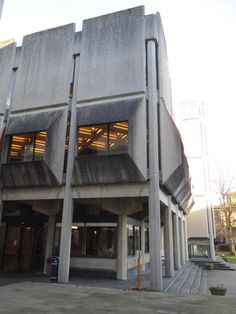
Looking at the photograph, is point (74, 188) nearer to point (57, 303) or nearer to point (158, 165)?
point (158, 165)

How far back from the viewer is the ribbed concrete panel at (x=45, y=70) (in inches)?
592

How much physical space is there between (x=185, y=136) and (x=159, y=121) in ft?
72.0

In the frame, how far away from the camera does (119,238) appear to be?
15.1 metres

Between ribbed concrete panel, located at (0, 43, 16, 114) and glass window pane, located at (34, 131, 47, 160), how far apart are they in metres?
3.73

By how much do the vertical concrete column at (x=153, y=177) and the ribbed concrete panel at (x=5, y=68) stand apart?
348 inches

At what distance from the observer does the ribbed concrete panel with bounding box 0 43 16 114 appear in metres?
16.3

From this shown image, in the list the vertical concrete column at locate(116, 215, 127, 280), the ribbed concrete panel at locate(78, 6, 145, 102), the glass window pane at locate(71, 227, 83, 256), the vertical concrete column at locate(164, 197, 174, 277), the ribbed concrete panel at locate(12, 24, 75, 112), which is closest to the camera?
the ribbed concrete panel at locate(78, 6, 145, 102)

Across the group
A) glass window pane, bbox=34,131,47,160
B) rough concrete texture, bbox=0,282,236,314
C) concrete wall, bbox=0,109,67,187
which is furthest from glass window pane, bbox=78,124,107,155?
rough concrete texture, bbox=0,282,236,314

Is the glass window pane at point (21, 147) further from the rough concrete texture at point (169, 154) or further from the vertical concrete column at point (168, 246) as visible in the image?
the vertical concrete column at point (168, 246)

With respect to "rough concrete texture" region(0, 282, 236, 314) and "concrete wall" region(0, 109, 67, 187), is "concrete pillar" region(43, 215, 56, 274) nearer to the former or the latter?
"concrete wall" region(0, 109, 67, 187)

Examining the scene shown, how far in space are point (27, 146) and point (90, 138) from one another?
3.68 m

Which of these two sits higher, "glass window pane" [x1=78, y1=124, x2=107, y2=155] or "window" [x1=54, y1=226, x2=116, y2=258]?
"glass window pane" [x1=78, y1=124, x2=107, y2=155]

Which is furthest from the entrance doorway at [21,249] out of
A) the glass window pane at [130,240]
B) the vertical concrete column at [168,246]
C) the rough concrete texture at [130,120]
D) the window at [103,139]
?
the vertical concrete column at [168,246]

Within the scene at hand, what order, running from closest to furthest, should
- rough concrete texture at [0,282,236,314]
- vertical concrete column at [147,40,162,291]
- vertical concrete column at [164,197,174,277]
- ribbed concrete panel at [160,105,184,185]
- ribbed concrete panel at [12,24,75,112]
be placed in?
rough concrete texture at [0,282,236,314]
vertical concrete column at [147,40,162,291]
ribbed concrete panel at [160,105,184,185]
vertical concrete column at [164,197,174,277]
ribbed concrete panel at [12,24,75,112]
